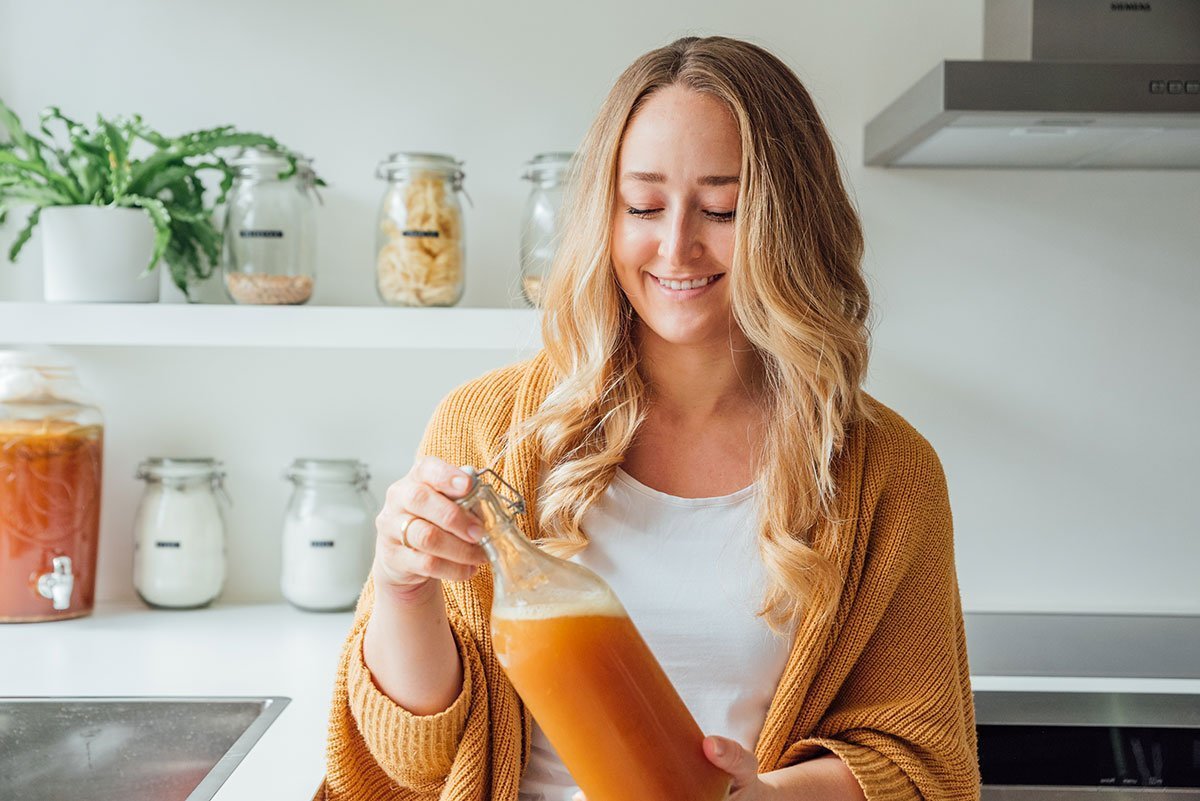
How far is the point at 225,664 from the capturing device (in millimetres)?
1588

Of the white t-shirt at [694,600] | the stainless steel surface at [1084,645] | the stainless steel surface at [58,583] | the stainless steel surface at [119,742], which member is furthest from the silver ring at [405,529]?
the stainless steel surface at [1084,645]

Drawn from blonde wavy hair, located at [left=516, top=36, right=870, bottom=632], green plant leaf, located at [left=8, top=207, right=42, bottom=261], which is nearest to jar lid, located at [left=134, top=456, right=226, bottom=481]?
green plant leaf, located at [left=8, top=207, right=42, bottom=261]

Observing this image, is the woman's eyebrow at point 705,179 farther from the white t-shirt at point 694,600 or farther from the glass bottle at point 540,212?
the glass bottle at point 540,212

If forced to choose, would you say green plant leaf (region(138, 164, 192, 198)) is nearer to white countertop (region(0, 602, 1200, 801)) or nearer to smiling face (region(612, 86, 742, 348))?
white countertop (region(0, 602, 1200, 801))

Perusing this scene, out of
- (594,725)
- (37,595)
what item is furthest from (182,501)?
(594,725)

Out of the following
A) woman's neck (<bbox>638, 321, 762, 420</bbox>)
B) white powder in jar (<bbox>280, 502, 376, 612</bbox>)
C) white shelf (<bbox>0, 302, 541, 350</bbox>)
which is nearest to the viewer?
woman's neck (<bbox>638, 321, 762, 420</bbox>)

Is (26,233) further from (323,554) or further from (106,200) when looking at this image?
(323,554)

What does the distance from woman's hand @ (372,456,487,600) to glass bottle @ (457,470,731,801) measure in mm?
12

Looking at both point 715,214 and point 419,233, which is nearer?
point 715,214

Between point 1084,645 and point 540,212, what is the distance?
1091mm

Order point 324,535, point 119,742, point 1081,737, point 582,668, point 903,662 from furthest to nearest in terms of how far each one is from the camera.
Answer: point 324,535, point 1081,737, point 119,742, point 903,662, point 582,668

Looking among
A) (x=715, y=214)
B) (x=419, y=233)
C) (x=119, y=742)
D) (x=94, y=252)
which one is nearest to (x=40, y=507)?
(x=94, y=252)

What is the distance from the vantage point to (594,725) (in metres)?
0.82

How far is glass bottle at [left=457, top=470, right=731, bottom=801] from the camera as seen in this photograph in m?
0.81
